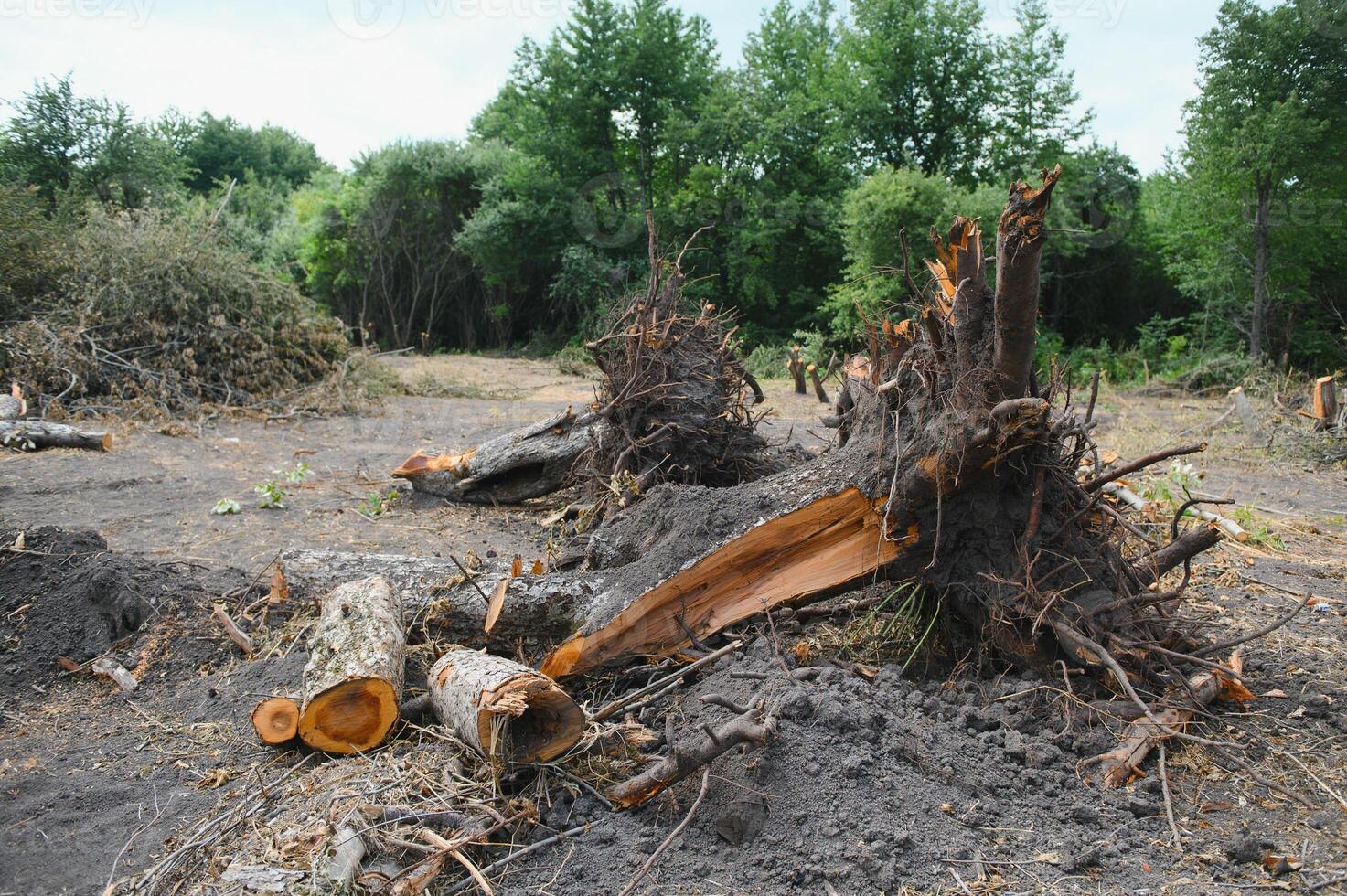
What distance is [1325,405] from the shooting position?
9.23m

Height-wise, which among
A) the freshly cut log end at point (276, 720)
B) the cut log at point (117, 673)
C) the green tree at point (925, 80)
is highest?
the green tree at point (925, 80)

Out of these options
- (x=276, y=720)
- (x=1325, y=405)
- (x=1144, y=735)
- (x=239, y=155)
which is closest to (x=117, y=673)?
(x=276, y=720)

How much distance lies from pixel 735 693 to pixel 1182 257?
52.3ft

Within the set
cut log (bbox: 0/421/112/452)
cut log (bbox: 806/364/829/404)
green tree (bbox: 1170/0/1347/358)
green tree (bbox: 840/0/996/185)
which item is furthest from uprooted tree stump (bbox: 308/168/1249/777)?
green tree (bbox: 840/0/996/185)

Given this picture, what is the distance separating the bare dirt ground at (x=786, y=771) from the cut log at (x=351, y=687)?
→ 0.33 ft

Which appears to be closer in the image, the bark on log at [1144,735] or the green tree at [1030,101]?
the bark on log at [1144,735]

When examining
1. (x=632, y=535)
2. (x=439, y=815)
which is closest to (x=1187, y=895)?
(x=439, y=815)

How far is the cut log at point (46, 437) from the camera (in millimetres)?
8055

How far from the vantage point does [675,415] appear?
5.63m

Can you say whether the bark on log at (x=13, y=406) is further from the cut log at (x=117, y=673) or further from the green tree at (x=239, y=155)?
the green tree at (x=239, y=155)

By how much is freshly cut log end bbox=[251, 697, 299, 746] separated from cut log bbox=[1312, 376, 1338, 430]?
10.0 m

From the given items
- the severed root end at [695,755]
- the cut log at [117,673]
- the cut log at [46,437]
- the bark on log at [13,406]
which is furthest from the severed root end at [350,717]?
the bark on log at [13,406]

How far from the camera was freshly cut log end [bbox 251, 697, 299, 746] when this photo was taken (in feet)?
10.3

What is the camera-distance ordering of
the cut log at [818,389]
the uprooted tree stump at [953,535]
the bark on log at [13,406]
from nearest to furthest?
1. the uprooted tree stump at [953,535]
2. the bark on log at [13,406]
3. the cut log at [818,389]
